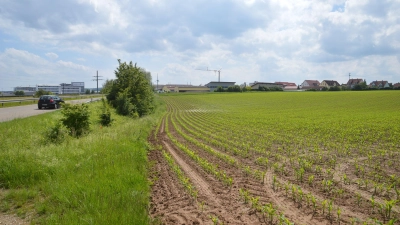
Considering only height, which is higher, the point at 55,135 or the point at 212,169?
the point at 55,135

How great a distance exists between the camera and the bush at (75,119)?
15.3 m

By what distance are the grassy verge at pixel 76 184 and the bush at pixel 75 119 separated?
4137 millimetres

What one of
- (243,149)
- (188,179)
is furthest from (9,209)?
(243,149)

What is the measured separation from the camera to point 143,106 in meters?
35.0

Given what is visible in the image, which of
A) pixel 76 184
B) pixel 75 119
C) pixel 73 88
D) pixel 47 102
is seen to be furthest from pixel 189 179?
pixel 73 88

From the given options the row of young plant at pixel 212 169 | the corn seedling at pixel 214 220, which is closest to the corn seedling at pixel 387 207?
the corn seedling at pixel 214 220

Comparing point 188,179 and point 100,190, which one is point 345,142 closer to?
point 188,179

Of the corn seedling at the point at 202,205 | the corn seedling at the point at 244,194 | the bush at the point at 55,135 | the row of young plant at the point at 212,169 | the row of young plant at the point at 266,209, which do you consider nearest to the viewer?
the row of young plant at the point at 266,209

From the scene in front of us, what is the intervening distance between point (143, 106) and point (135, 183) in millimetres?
28137

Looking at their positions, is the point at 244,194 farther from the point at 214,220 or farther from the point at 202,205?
the point at 214,220

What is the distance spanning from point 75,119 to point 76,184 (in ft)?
31.7

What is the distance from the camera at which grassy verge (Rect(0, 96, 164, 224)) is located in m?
5.70

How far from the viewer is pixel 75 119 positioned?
51.0 ft

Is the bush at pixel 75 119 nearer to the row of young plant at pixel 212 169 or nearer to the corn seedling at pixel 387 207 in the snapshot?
the row of young plant at pixel 212 169
